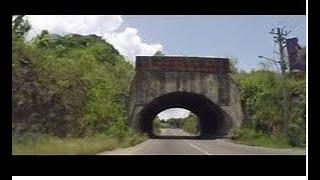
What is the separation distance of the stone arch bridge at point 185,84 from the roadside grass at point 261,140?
65.8 inches

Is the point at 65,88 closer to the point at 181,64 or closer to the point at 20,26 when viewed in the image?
the point at 20,26

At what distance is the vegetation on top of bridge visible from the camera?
48.8 feet

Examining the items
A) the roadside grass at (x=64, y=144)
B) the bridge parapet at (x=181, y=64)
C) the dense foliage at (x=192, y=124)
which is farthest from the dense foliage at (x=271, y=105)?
the dense foliage at (x=192, y=124)

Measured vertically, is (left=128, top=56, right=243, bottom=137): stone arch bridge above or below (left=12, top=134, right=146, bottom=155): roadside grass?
above

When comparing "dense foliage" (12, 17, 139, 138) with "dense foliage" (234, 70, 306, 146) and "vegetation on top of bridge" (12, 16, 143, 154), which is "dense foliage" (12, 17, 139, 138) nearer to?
"vegetation on top of bridge" (12, 16, 143, 154)

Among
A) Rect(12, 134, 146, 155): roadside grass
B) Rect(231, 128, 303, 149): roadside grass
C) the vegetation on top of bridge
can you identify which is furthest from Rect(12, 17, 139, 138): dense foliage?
Rect(231, 128, 303, 149): roadside grass

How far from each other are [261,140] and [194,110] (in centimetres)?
1223

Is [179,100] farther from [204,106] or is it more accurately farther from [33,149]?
[33,149]

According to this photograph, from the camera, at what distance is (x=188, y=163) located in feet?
44.9

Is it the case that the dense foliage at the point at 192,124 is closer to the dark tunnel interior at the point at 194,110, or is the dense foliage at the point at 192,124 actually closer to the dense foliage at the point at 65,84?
the dark tunnel interior at the point at 194,110

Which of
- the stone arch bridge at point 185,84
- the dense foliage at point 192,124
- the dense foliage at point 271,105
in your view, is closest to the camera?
the dense foliage at point 271,105

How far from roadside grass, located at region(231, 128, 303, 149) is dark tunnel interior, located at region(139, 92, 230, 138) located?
3.16 meters

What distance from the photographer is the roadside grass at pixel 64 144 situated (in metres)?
13.9
